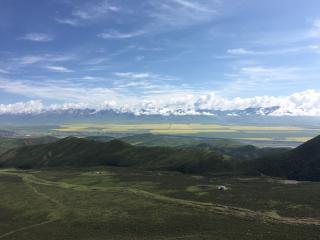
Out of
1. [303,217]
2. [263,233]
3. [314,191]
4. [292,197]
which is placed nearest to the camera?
[263,233]

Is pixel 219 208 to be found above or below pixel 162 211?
above

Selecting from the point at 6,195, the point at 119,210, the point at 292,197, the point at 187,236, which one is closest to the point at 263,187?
the point at 292,197

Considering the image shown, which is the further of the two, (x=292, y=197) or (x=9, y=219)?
(x=292, y=197)

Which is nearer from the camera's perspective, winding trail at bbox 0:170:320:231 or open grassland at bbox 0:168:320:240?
open grassland at bbox 0:168:320:240

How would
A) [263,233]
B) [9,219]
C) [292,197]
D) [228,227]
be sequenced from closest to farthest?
[263,233] < [228,227] < [9,219] < [292,197]

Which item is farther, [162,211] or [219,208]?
[162,211]

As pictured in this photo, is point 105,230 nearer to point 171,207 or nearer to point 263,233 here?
point 171,207

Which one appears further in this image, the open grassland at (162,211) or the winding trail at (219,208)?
the winding trail at (219,208)
